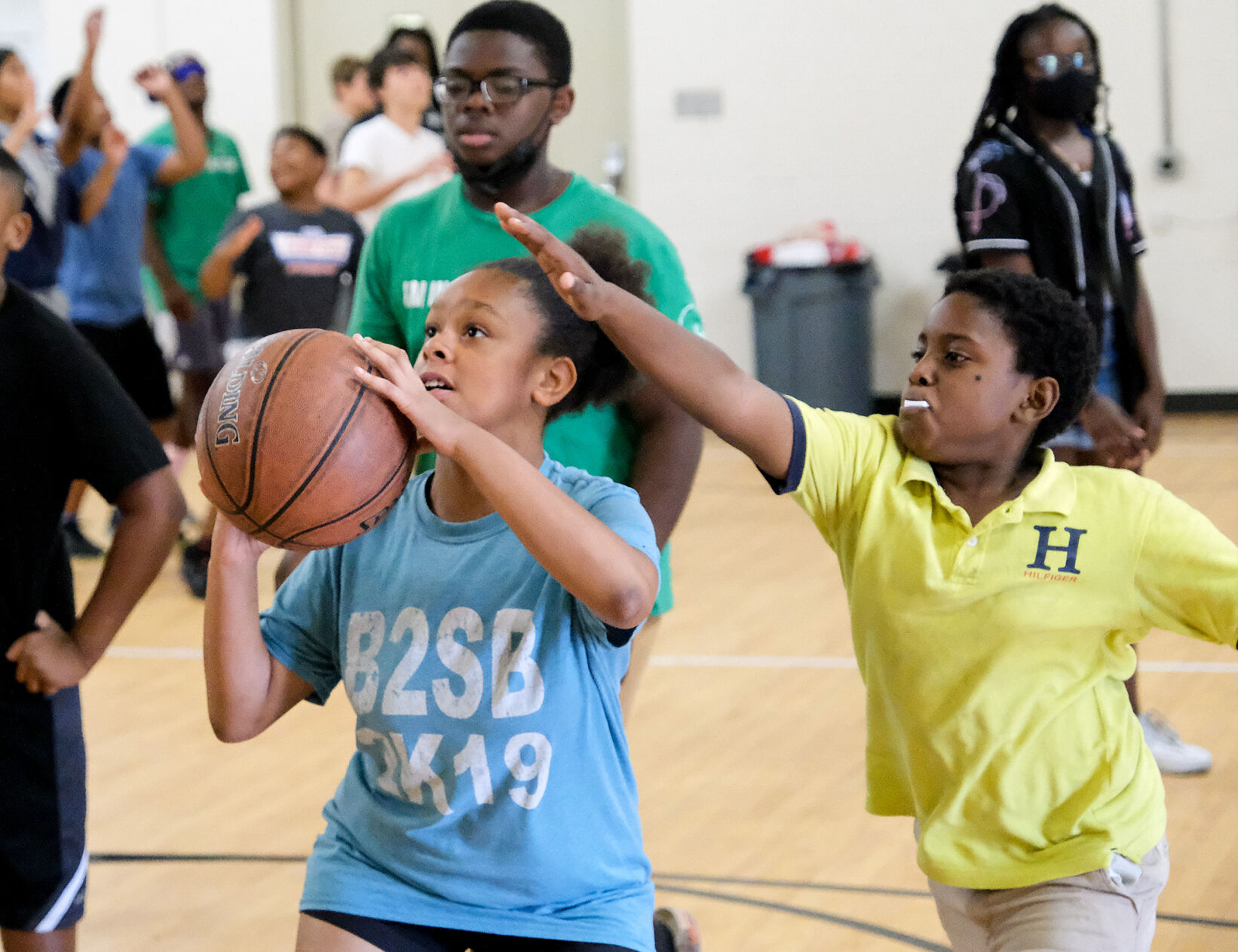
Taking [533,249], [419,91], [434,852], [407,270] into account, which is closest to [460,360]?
[533,249]

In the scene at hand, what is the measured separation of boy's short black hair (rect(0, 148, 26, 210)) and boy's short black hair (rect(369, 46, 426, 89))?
14.0 ft

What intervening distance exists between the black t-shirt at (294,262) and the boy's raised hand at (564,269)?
4.74 meters

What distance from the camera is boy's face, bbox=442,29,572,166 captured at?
231 centimetres

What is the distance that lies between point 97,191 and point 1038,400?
4.99m

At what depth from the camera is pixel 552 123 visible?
7.98ft

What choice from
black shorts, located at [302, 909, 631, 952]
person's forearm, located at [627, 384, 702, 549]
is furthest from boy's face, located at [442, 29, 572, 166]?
black shorts, located at [302, 909, 631, 952]

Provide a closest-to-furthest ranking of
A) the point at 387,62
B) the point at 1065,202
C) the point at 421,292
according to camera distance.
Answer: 1. the point at 421,292
2. the point at 1065,202
3. the point at 387,62

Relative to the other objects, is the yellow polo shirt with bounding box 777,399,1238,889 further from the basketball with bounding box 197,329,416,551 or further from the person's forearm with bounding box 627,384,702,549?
the basketball with bounding box 197,329,416,551

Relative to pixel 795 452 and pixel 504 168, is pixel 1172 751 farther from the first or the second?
pixel 504 168

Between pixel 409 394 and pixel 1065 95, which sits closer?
pixel 409 394

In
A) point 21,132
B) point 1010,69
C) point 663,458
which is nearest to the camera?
point 663,458

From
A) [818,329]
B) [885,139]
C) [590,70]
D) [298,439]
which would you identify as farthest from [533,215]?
[590,70]

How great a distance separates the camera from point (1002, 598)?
189 centimetres

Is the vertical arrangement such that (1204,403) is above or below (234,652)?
below
